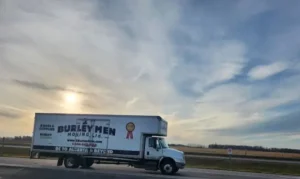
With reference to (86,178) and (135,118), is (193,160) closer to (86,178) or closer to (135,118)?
(135,118)

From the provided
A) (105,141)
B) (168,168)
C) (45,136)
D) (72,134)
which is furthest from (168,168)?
(45,136)

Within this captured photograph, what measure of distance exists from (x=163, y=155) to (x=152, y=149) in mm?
831

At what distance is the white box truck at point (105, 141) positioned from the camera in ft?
81.6

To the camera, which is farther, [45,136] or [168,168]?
[45,136]

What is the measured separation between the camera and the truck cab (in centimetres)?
→ 2441

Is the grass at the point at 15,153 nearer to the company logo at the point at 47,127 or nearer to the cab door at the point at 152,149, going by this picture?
the company logo at the point at 47,127

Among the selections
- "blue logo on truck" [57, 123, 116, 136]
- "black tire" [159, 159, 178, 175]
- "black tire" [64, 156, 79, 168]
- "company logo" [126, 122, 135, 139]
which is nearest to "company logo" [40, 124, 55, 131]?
"blue logo on truck" [57, 123, 116, 136]

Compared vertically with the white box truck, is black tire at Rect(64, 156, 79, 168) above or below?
below

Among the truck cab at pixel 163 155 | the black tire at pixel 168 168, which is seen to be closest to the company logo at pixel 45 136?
the truck cab at pixel 163 155

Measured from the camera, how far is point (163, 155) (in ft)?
80.9

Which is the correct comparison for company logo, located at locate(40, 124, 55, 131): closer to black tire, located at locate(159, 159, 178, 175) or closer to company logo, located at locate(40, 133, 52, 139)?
company logo, located at locate(40, 133, 52, 139)

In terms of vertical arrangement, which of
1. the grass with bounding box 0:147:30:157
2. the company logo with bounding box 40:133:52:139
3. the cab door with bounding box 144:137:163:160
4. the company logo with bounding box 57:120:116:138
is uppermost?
the company logo with bounding box 57:120:116:138

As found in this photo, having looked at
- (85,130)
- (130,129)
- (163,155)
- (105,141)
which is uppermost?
(130,129)

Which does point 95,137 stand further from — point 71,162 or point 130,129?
point 130,129
